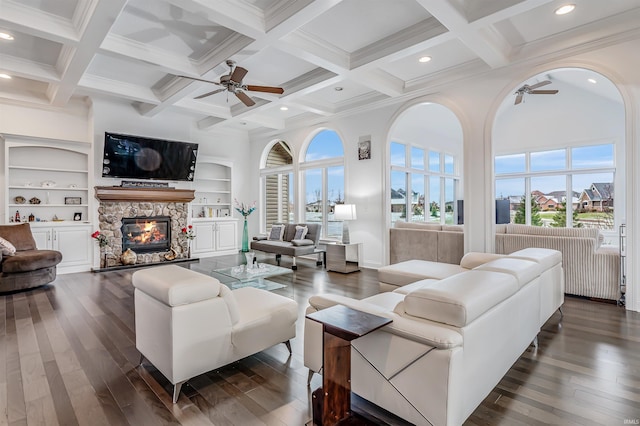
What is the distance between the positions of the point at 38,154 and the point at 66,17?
3975mm

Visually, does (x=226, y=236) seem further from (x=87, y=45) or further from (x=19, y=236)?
(x=87, y=45)

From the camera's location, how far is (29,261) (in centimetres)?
481

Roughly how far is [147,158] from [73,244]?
226 centimetres

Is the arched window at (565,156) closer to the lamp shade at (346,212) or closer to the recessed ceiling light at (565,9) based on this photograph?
the lamp shade at (346,212)

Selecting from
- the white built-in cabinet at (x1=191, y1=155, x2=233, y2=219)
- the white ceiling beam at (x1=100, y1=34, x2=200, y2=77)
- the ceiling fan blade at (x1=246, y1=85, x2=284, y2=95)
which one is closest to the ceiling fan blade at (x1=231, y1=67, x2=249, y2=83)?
the ceiling fan blade at (x1=246, y1=85, x2=284, y2=95)

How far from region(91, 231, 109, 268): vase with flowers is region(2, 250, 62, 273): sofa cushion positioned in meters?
1.20

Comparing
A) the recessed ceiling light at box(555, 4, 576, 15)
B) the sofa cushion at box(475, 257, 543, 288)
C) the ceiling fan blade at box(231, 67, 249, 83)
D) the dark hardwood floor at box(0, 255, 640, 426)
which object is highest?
the recessed ceiling light at box(555, 4, 576, 15)

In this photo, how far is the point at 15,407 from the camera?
206 cm

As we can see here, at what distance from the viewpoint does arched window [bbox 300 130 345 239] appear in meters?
7.63

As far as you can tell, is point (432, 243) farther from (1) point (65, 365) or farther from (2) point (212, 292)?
(1) point (65, 365)

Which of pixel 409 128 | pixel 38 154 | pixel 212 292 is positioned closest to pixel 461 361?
pixel 212 292

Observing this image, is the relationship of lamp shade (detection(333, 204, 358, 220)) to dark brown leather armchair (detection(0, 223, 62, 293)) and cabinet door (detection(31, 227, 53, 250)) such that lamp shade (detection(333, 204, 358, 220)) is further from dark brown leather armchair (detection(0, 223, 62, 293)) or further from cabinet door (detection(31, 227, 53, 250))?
cabinet door (detection(31, 227, 53, 250))

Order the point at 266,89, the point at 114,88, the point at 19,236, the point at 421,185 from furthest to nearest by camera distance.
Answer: the point at 421,185 → the point at 114,88 → the point at 19,236 → the point at 266,89

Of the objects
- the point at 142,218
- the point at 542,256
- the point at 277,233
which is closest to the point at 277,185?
the point at 277,233
